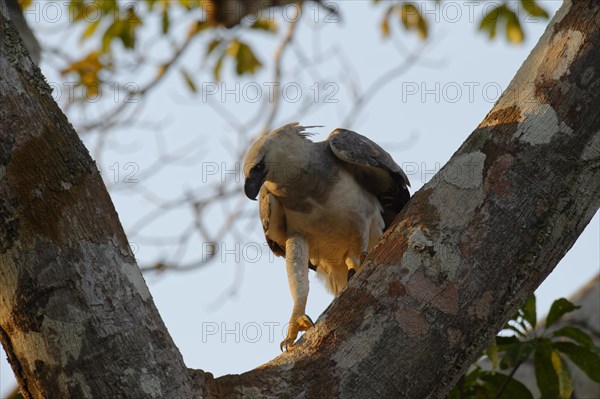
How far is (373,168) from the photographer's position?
206 inches

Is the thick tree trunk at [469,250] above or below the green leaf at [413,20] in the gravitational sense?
below

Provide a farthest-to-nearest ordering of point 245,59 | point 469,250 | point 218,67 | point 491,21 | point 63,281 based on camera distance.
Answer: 1. point 218,67
2. point 245,59
3. point 491,21
4. point 469,250
5. point 63,281

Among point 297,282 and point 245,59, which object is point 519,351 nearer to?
point 297,282

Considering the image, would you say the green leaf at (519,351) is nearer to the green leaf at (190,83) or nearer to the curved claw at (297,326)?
the curved claw at (297,326)

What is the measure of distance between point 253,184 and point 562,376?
2.08 m

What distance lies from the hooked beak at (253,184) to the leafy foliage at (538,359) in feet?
5.39

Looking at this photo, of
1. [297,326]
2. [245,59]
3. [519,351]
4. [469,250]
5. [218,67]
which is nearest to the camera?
[469,250]

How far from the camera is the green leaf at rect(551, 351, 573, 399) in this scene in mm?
4301

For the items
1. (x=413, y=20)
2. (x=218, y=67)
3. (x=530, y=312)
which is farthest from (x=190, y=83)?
(x=530, y=312)

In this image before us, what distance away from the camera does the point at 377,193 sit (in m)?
5.53

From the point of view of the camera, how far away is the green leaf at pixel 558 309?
4367 millimetres

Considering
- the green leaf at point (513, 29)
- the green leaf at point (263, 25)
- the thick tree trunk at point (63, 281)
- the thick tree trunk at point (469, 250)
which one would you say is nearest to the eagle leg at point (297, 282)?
the thick tree trunk at point (469, 250)

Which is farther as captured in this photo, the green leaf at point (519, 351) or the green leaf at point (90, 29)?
the green leaf at point (90, 29)

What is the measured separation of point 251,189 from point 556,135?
94.9 inches
